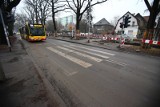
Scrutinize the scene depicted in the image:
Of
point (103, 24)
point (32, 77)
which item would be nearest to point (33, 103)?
point (32, 77)

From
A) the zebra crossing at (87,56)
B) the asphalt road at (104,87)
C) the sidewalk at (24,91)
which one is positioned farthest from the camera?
the zebra crossing at (87,56)

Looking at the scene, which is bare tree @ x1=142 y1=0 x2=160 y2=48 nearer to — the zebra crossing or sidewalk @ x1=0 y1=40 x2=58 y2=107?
the zebra crossing

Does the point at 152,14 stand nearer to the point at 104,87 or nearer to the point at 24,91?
the point at 104,87

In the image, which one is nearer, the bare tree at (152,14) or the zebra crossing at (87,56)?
the zebra crossing at (87,56)

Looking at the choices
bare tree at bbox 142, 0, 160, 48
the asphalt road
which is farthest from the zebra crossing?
bare tree at bbox 142, 0, 160, 48

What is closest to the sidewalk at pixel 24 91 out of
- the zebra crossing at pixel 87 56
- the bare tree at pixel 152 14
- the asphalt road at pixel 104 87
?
the asphalt road at pixel 104 87

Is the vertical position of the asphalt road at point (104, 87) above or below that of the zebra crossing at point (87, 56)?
below

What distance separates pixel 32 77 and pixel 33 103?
184 cm

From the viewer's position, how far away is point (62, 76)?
4887mm

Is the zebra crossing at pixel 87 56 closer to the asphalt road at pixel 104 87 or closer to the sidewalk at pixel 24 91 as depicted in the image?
the asphalt road at pixel 104 87

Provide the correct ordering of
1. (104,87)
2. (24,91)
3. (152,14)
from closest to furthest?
(24,91)
(104,87)
(152,14)

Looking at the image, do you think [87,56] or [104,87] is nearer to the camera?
[104,87]

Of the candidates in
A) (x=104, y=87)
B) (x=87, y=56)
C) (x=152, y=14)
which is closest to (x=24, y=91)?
(x=104, y=87)

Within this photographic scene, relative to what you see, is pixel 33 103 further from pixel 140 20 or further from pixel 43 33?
pixel 140 20
